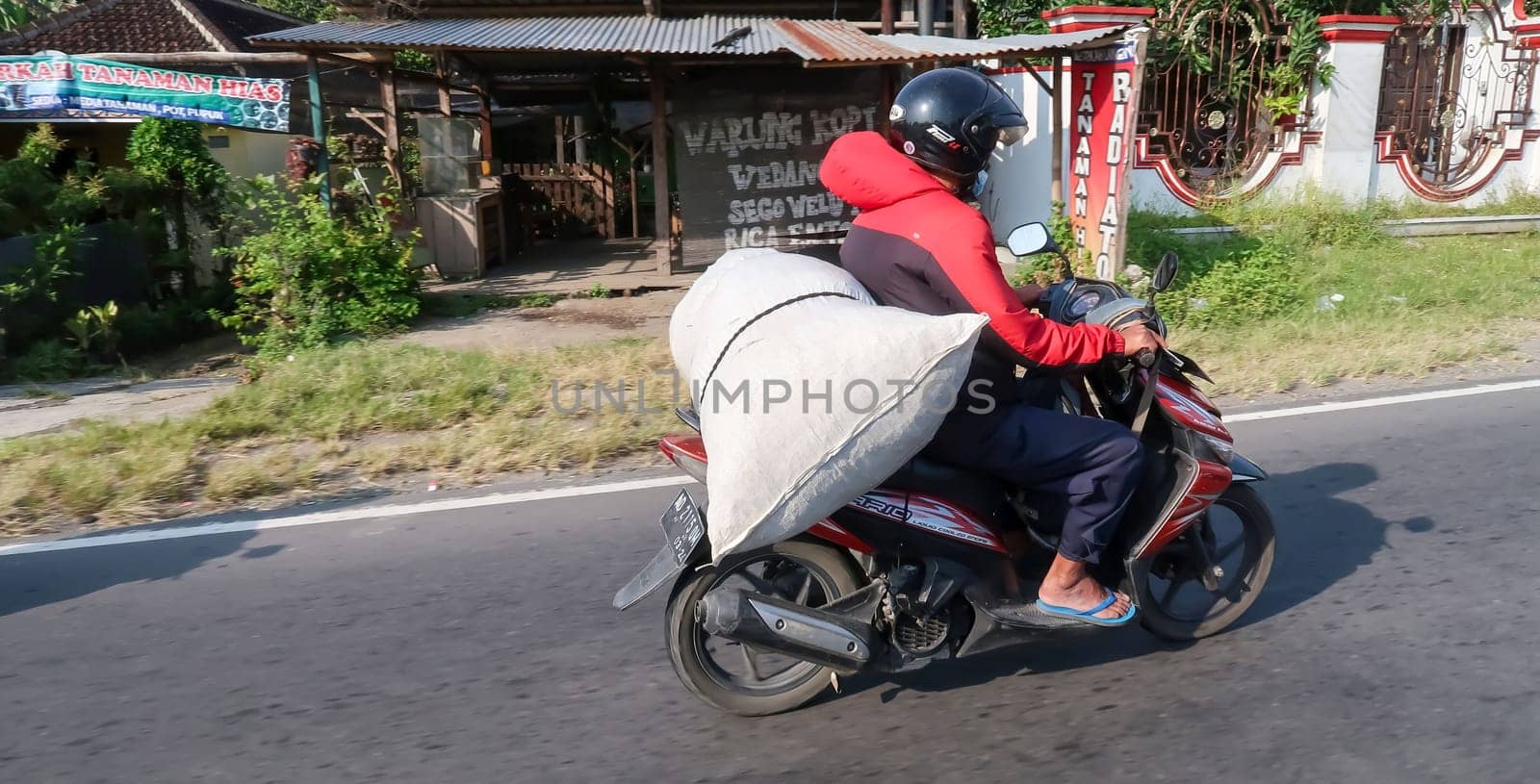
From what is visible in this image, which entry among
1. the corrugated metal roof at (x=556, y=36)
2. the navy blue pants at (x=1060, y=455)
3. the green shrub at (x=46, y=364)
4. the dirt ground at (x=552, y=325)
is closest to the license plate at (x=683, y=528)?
the navy blue pants at (x=1060, y=455)

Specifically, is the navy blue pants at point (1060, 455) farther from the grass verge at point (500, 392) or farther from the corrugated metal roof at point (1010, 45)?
the corrugated metal roof at point (1010, 45)

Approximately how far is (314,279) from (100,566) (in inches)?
189

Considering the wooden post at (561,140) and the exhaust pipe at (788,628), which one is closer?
the exhaust pipe at (788,628)

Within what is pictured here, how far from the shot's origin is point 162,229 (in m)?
9.87

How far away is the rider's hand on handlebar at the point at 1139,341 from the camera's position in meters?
3.06

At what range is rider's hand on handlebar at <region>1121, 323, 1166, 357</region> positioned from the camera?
3064 millimetres

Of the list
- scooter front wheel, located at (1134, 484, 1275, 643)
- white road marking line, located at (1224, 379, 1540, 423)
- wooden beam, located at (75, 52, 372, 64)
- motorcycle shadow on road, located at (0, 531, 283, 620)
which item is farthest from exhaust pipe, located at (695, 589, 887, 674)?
wooden beam, located at (75, 52, 372, 64)

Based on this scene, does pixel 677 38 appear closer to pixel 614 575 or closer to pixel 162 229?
pixel 162 229

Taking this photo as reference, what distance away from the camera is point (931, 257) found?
2.92 meters

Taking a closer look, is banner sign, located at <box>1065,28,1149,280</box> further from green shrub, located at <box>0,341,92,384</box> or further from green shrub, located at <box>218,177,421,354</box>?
green shrub, located at <box>0,341,92,384</box>

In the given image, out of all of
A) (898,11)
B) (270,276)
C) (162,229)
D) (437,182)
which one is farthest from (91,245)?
(898,11)

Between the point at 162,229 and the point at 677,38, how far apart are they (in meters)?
4.98

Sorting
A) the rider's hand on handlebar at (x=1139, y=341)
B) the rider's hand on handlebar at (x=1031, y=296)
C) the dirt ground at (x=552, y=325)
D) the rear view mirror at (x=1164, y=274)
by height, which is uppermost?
the rear view mirror at (x=1164, y=274)

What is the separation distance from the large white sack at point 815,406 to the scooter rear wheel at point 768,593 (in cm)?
33
